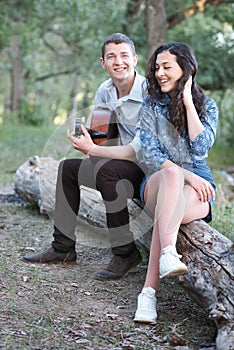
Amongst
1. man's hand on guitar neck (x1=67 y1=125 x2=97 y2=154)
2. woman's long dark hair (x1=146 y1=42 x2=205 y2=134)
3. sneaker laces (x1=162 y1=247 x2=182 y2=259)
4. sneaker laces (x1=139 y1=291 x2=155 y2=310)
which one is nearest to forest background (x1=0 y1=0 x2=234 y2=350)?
sneaker laces (x1=139 y1=291 x2=155 y2=310)

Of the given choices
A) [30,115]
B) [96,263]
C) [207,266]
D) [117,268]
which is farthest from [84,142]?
[30,115]

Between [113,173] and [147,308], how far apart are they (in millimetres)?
1016

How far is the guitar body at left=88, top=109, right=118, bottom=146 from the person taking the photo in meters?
4.27

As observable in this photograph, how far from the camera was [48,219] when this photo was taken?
6.06m

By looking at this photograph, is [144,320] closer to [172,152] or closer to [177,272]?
[177,272]

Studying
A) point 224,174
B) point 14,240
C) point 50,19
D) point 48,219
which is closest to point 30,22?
point 50,19

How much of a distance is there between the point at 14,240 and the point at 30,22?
10.3m

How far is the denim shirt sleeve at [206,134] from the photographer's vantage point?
12.0 ft

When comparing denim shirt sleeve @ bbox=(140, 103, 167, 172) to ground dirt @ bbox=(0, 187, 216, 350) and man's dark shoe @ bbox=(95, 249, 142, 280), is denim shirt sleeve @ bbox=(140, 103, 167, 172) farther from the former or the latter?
ground dirt @ bbox=(0, 187, 216, 350)

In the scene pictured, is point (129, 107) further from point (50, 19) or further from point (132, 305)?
point (50, 19)

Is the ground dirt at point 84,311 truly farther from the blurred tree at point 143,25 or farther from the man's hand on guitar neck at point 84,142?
the blurred tree at point 143,25

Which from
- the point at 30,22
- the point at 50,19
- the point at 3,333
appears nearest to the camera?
the point at 3,333

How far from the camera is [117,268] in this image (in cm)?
416

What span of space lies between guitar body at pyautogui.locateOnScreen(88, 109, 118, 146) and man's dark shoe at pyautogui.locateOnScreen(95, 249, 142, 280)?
848 millimetres
